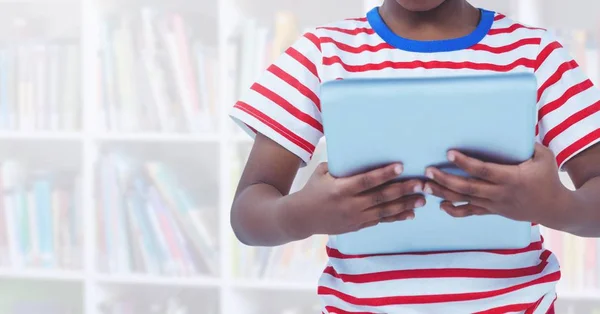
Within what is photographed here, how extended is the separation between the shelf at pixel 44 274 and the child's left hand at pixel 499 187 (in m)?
1.59

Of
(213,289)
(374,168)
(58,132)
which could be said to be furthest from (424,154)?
(58,132)

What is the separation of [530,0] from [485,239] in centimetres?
121

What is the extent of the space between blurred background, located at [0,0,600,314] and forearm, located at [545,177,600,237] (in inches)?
43.1

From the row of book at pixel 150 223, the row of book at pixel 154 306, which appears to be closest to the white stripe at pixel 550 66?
the row of book at pixel 150 223

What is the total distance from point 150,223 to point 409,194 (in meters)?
1.43

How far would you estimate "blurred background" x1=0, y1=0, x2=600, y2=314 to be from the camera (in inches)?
76.5

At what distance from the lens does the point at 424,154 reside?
655mm

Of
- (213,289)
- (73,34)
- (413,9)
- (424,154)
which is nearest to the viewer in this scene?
(424,154)

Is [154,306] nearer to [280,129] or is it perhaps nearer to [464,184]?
[280,129]

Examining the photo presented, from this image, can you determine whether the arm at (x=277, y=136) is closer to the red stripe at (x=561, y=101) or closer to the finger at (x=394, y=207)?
the finger at (x=394, y=207)

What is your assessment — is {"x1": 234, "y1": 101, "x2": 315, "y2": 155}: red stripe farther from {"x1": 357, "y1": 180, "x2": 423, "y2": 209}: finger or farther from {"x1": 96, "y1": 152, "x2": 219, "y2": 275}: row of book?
{"x1": 96, "y1": 152, "x2": 219, "y2": 275}: row of book

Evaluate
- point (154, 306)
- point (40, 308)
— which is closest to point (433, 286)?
point (154, 306)

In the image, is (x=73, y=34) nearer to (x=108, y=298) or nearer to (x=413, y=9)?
(x=108, y=298)

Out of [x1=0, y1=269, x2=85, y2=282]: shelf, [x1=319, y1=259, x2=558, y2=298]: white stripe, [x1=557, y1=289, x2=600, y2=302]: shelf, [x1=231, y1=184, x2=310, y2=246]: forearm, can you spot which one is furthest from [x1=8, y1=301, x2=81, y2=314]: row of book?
[x1=319, y1=259, x2=558, y2=298]: white stripe
